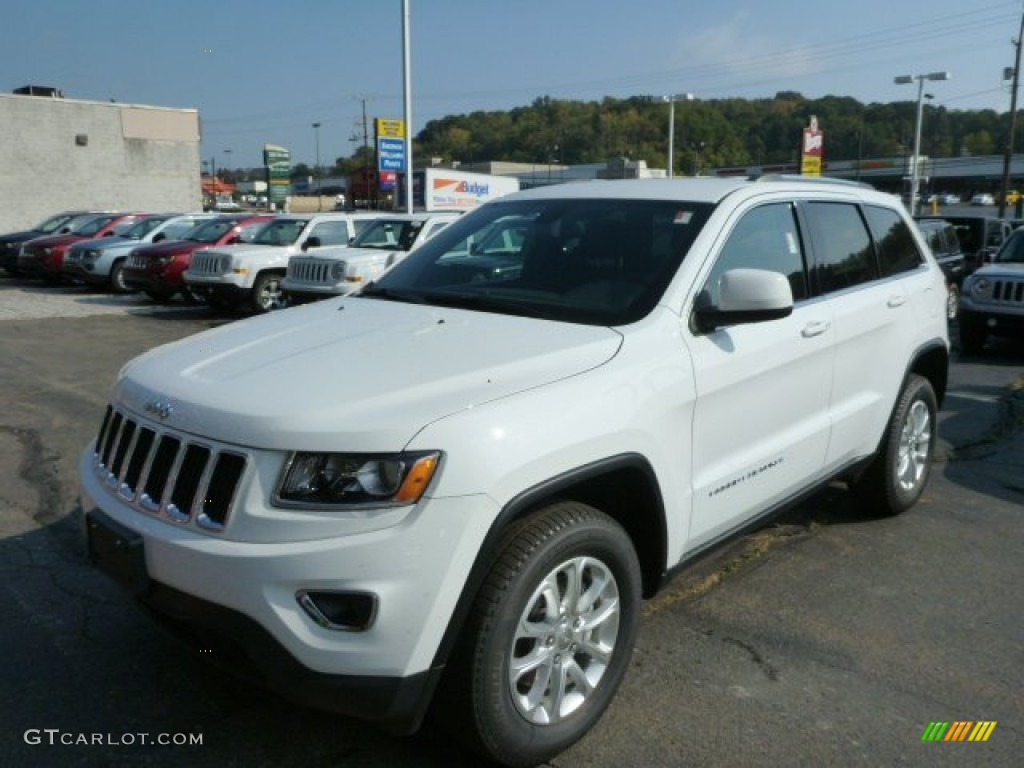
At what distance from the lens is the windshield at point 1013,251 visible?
11617mm

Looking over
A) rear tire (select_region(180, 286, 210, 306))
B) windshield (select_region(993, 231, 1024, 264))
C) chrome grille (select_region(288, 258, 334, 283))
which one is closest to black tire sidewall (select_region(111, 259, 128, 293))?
rear tire (select_region(180, 286, 210, 306))

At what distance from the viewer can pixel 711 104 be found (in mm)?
79062

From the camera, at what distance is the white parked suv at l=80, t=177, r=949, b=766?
232 centimetres

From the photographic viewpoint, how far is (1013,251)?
1178 cm

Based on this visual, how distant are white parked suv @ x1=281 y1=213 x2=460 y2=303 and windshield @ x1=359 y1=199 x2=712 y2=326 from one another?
7.48 meters

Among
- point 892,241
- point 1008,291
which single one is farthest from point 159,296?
point 892,241

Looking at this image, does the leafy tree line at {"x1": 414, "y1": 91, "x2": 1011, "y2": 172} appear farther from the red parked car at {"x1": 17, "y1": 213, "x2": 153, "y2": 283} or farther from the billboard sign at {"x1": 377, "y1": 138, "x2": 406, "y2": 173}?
the red parked car at {"x1": 17, "y1": 213, "x2": 153, "y2": 283}

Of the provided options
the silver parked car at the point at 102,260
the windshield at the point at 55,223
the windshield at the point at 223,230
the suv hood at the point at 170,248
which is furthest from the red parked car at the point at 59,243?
the windshield at the point at 223,230

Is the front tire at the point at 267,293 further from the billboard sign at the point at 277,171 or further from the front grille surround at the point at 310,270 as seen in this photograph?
the billboard sign at the point at 277,171

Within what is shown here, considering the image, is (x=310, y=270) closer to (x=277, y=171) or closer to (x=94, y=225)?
(x=94, y=225)

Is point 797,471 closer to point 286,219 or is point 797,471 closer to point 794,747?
point 794,747

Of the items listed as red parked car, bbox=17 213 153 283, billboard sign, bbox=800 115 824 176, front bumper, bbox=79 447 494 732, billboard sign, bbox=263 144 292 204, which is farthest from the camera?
billboard sign, bbox=263 144 292 204

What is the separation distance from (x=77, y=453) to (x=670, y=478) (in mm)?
4789

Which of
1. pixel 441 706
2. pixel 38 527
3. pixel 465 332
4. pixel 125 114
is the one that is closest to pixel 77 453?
pixel 38 527
